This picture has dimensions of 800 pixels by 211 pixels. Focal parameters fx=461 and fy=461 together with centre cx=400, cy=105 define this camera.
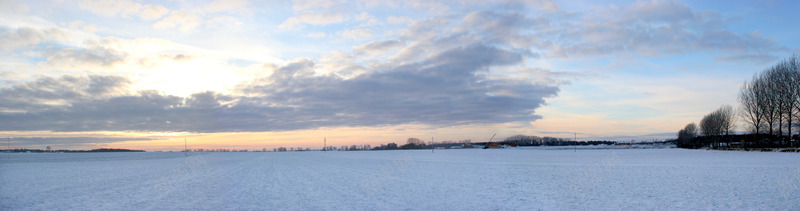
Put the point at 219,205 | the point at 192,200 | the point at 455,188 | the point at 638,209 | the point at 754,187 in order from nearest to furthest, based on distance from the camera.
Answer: the point at 638,209 < the point at 219,205 < the point at 192,200 < the point at 754,187 < the point at 455,188

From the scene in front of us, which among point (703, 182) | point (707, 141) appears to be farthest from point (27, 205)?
point (707, 141)

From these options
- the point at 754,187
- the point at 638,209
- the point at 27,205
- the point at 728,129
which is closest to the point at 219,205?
the point at 27,205

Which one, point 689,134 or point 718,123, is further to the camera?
point 689,134

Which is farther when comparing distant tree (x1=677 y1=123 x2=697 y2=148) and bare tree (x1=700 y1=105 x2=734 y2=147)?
distant tree (x1=677 y1=123 x2=697 y2=148)

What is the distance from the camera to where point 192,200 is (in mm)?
14391

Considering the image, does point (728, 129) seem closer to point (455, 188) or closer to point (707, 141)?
point (707, 141)

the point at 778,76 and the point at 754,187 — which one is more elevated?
the point at 778,76

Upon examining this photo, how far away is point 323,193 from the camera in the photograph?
52.4ft

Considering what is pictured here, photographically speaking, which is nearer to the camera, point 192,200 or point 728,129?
point 192,200

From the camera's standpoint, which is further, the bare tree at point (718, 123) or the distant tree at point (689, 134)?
the distant tree at point (689, 134)

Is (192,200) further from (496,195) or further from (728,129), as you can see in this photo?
(728,129)

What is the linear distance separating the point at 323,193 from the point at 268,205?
9.64 ft

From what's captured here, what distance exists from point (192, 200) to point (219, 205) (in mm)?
1799

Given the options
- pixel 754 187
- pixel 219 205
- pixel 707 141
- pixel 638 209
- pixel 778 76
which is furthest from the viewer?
pixel 707 141
